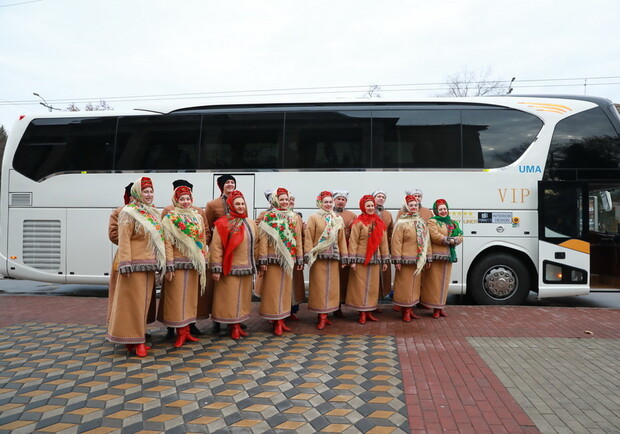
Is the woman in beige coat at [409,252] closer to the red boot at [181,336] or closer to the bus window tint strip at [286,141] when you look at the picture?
the bus window tint strip at [286,141]

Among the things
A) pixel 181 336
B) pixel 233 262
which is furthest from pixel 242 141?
pixel 181 336

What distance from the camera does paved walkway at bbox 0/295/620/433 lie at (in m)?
3.32

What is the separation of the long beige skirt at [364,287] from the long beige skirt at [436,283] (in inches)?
36.0

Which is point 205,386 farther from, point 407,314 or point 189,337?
point 407,314

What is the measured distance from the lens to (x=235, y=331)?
5535 mm

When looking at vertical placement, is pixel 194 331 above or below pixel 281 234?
below

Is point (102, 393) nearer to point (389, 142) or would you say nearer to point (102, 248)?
point (102, 248)

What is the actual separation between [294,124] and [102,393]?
5499 mm

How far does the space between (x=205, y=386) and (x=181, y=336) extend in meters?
1.42

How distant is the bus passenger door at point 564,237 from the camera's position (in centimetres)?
743

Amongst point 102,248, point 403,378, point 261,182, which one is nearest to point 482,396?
point 403,378

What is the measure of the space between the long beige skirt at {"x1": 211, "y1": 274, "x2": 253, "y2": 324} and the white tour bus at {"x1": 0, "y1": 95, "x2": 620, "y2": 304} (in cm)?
277

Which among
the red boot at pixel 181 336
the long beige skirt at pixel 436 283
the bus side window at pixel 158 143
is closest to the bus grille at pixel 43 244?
the bus side window at pixel 158 143

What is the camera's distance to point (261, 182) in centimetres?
793
